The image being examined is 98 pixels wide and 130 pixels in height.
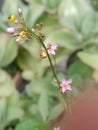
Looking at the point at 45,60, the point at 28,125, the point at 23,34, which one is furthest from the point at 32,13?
the point at 23,34

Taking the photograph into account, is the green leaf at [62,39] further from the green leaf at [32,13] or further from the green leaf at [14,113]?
the green leaf at [14,113]

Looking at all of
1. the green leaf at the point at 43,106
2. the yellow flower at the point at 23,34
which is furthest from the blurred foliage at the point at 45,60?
the yellow flower at the point at 23,34

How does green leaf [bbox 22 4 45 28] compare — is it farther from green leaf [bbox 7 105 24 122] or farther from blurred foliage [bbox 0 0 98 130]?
green leaf [bbox 7 105 24 122]

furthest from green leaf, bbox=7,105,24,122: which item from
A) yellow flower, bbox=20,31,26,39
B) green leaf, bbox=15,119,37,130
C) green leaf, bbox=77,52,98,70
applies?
yellow flower, bbox=20,31,26,39

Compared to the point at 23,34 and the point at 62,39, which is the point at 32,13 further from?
the point at 23,34

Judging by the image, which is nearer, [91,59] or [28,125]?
[28,125]

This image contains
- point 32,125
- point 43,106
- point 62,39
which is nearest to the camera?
point 32,125

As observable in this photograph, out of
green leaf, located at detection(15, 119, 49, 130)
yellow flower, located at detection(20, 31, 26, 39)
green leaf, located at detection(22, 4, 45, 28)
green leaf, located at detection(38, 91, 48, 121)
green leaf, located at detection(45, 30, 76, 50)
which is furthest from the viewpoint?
green leaf, located at detection(22, 4, 45, 28)

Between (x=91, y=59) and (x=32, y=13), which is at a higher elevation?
(x=32, y=13)
